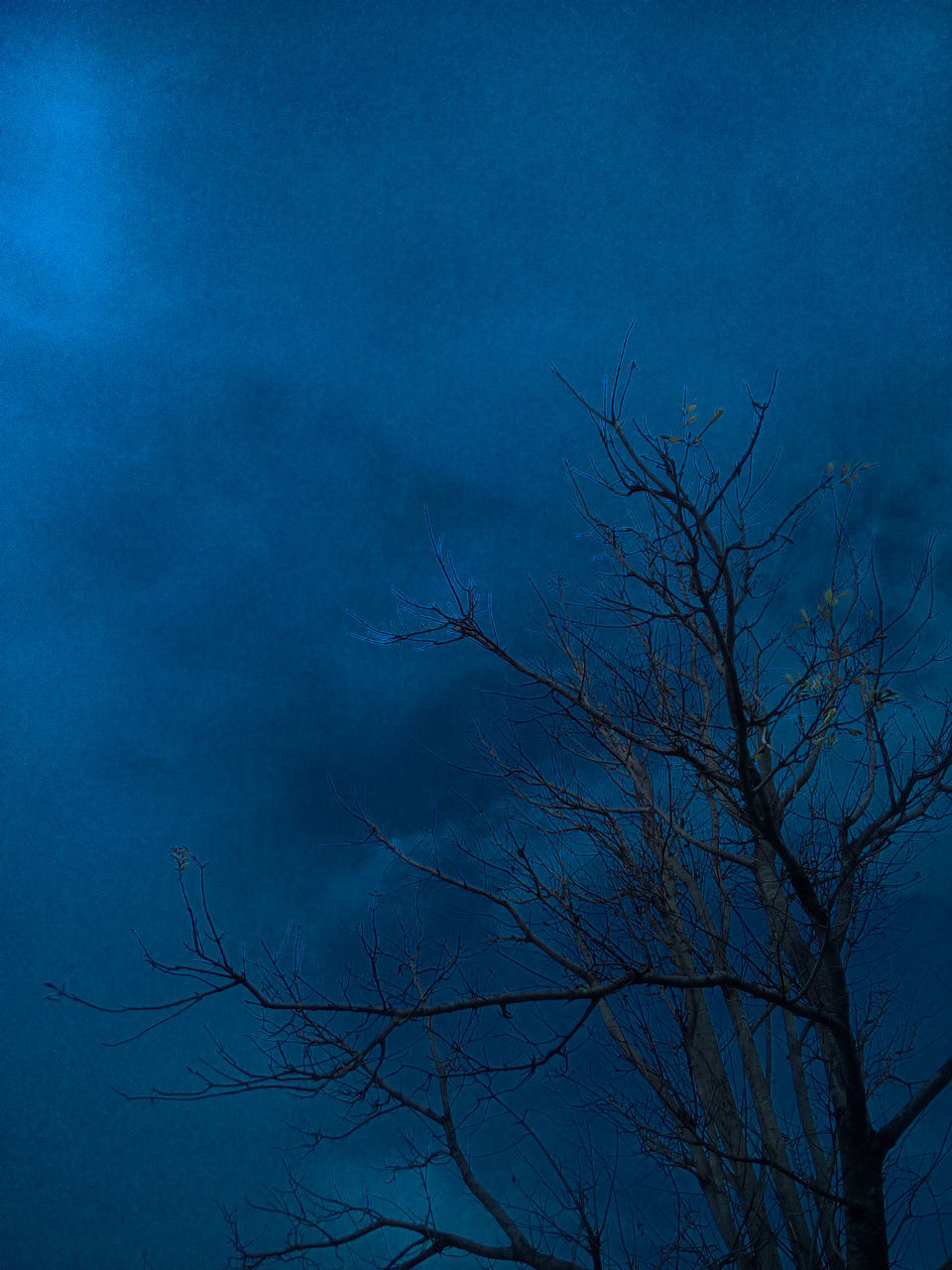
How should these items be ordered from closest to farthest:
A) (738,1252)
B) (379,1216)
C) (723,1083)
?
(738,1252) < (723,1083) < (379,1216)

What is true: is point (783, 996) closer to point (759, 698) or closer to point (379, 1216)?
point (759, 698)

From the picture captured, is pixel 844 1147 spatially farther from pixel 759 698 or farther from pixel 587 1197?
pixel 759 698

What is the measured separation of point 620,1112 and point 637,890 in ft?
5.44

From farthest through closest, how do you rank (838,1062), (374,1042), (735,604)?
(838,1062), (735,604), (374,1042)

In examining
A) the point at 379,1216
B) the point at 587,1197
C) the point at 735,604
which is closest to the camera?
the point at 735,604

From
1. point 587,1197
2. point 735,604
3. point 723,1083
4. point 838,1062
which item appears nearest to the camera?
point 735,604

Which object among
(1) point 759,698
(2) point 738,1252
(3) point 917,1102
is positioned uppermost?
(1) point 759,698

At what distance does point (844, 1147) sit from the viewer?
14.7 ft

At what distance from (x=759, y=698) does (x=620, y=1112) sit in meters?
3.00

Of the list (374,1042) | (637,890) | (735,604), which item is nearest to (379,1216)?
(637,890)

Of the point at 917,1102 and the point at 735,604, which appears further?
the point at 917,1102

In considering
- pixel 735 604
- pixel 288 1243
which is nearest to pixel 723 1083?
pixel 288 1243

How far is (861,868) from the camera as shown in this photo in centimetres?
520

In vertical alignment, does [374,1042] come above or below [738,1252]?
above
